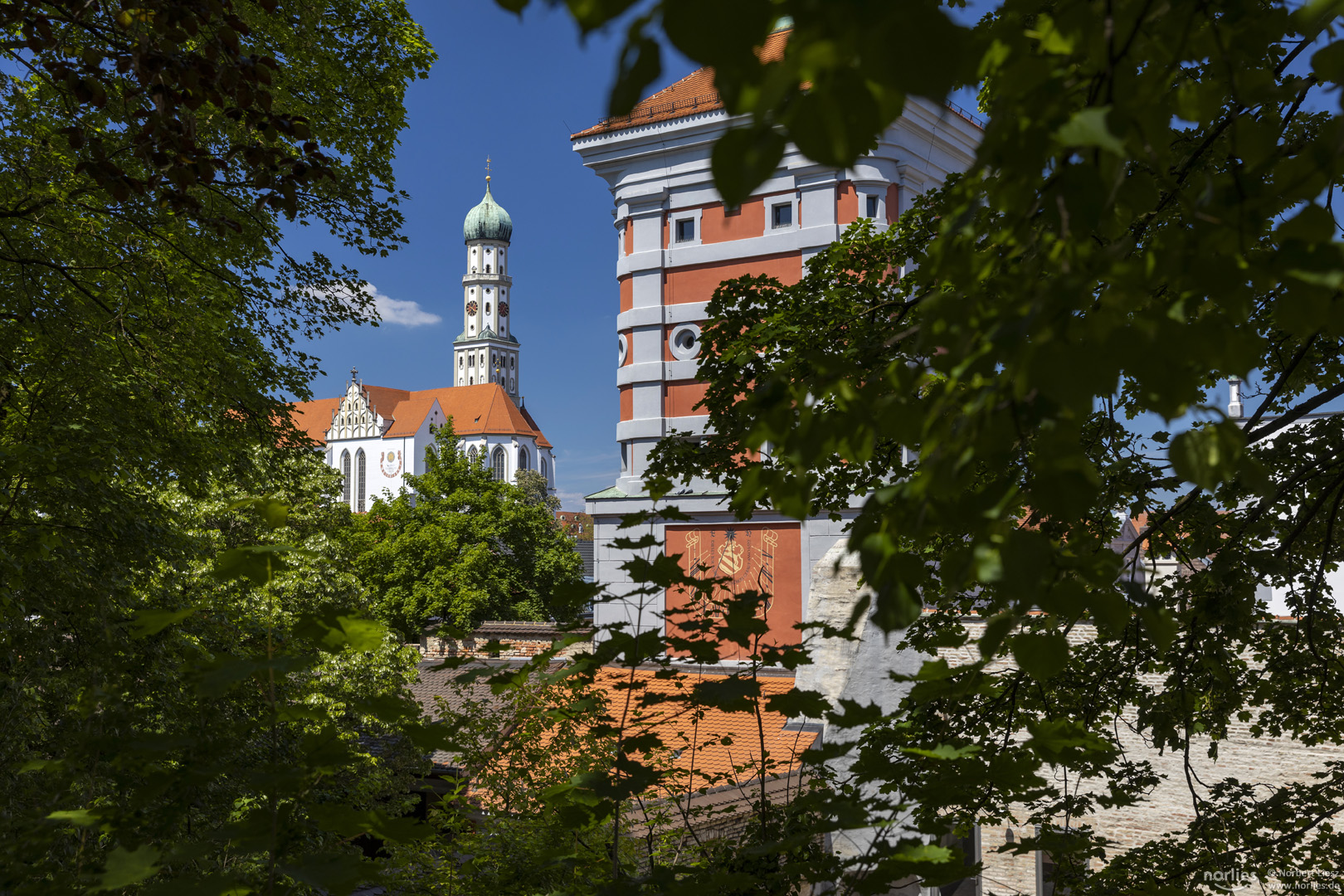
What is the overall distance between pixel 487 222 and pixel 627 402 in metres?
88.6

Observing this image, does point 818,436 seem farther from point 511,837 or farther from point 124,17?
point 511,837

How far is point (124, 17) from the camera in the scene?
3457 mm

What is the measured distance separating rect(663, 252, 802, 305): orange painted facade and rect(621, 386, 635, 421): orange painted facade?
2.01 m

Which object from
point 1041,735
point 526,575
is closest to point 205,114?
point 1041,735

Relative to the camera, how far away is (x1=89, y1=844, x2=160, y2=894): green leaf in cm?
159

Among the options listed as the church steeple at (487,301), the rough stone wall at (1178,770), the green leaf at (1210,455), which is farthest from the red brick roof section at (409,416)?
the green leaf at (1210,455)

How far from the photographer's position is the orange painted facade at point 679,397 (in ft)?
59.6

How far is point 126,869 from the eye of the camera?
64.3 inches

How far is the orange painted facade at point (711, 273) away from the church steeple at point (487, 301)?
279 feet

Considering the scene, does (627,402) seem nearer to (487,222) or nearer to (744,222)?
(744,222)

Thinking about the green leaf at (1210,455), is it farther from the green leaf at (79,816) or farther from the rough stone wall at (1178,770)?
the rough stone wall at (1178,770)

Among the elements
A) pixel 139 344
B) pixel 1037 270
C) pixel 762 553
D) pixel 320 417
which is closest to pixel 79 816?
pixel 1037 270

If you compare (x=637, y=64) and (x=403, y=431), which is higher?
(x=403, y=431)

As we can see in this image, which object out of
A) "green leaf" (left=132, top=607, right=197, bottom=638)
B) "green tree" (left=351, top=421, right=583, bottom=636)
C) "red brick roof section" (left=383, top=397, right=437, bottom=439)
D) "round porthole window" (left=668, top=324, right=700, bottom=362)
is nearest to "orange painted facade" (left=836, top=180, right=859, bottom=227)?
"round porthole window" (left=668, top=324, right=700, bottom=362)
